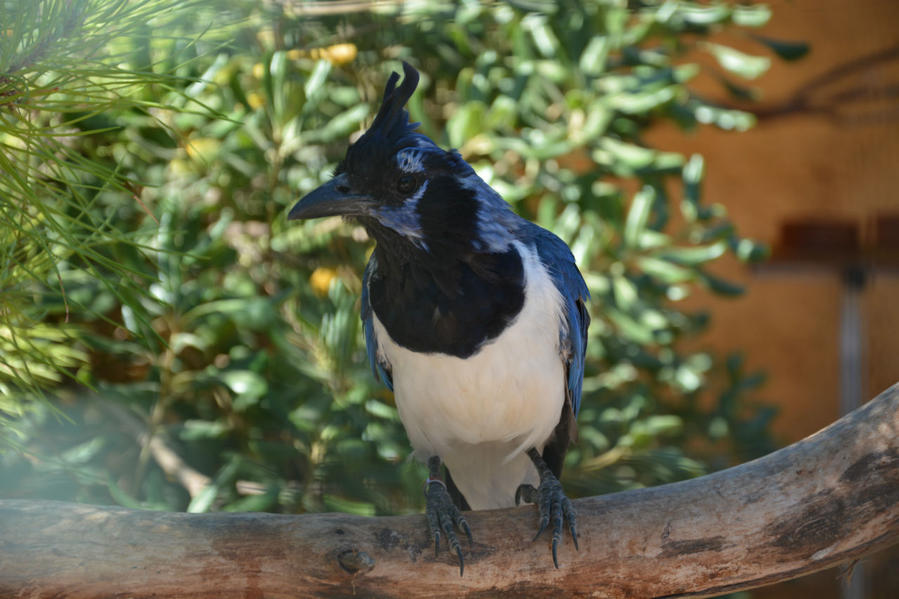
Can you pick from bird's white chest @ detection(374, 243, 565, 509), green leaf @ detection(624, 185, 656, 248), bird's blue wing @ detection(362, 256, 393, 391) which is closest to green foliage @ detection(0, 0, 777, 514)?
green leaf @ detection(624, 185, 656, 248)

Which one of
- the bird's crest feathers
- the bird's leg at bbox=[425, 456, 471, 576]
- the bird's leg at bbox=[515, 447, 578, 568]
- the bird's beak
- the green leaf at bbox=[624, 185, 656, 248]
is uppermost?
the bird's crest feathers

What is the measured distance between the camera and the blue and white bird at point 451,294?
1670mm

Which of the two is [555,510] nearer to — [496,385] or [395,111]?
[496,385]

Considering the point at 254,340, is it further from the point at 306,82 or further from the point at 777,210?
the point at 777,210

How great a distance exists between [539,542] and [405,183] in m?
0.72

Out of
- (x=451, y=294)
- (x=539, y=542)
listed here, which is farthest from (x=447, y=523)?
(x=451, y=294)

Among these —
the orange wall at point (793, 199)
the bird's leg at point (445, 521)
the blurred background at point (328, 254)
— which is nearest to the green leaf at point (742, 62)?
the blurred background at point (328, 254)

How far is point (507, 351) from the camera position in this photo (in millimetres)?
1708

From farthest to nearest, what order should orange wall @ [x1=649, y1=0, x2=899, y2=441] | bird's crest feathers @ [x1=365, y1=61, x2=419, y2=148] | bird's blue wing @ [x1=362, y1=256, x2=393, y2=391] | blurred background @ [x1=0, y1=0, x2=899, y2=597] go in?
1. orange wall @ [x1=649, y1=0, x2=899, y2=441]
2. blurred background @ [x1=0, y1=0, x2=899, y2=597]
3. bird's blue wing @ [x1=362, y1=256, x2=393, y2=391]
4. bird's crest feathers @ [x1=365, y1=61, x2=419, y2=148]

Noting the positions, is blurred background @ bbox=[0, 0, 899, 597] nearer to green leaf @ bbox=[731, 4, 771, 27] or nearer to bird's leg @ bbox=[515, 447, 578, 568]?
green leaf @ bbox=[731, 4, 771, 27]

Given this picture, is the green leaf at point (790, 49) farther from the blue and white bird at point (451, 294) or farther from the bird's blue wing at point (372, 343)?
the bird's blue wing at point (372, 343)

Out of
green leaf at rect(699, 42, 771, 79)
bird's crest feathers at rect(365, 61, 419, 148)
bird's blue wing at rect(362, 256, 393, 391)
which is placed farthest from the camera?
green leaf at rect(699, 42, 771, 79)

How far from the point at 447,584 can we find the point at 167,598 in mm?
478

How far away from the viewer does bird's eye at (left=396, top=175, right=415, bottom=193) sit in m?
1.67
